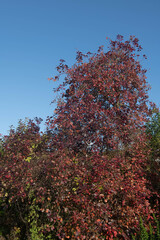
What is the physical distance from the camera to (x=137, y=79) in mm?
12508

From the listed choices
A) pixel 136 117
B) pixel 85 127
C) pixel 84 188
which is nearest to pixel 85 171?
pixel 84 188

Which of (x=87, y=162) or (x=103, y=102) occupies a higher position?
(x=103, y=102)

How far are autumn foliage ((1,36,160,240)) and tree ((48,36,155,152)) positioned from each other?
0.04 m

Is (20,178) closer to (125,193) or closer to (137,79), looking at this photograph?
(125,193)

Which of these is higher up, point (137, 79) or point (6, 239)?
point (137, 79)

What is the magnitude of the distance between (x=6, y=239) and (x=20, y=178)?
3.99 meters

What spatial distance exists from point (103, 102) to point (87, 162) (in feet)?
13.0

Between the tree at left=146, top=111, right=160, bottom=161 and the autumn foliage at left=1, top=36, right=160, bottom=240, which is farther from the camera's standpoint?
the tree at left=146, top=111, right=160, bottom=161

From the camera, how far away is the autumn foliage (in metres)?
8.05

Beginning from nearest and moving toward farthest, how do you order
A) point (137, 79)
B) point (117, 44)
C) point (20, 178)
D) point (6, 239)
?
point (20, 178) → point (6, 239) → point (137, 79) → point (117, 44)

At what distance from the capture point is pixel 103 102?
12.0 m

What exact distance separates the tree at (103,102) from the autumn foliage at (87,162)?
1.7 inches

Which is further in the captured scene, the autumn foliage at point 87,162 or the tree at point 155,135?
the tree at point 155,135

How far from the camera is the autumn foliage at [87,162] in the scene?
8.05 meters
